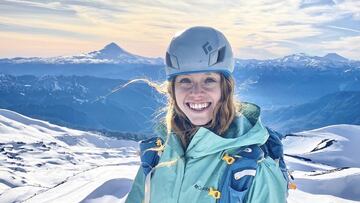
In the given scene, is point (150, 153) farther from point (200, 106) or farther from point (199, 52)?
point (199, 52)

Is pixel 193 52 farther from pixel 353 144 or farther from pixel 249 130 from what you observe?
pixel 353 144

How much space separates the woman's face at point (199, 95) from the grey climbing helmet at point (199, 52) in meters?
0.12

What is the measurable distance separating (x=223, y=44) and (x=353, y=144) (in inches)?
3326

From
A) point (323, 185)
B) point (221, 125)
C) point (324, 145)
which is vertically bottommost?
point (324, 145)

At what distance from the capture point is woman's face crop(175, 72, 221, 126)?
15.8ft

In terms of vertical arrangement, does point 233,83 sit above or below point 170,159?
above

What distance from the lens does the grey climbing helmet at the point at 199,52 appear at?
473cm

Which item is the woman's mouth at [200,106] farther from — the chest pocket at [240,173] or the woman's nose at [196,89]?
the chest pocket at [240,173]

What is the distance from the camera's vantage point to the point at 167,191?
4.59m

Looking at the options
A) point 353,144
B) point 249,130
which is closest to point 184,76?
point 249,130

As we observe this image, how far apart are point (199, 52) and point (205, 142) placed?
958 mm

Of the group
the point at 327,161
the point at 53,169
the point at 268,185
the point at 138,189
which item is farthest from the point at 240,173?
the point at 53,169

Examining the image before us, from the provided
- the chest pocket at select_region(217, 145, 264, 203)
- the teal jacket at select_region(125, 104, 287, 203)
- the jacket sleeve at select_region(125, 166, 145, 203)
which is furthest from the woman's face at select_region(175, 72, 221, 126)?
the jacket sleeve at select_region(125, 166, 145, 203)

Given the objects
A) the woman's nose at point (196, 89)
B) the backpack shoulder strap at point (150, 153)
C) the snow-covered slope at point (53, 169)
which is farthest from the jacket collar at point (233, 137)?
the snow-covered slope at point (53, 169)
